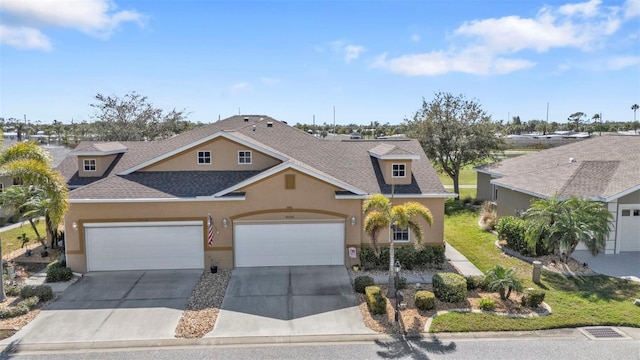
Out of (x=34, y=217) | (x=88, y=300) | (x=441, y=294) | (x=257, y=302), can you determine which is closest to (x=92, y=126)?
(x=34, y=217)

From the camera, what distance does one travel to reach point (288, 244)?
757 inches

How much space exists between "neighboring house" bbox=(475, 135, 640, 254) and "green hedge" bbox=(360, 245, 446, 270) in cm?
642

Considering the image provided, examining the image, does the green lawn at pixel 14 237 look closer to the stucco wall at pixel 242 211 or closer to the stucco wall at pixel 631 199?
the stucco wall at pixel 242 211

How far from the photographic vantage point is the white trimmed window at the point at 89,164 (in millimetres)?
22672

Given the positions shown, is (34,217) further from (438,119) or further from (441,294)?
(438,119)

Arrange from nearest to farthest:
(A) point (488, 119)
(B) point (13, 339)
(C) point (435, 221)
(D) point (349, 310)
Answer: (B) point (13, 339)
(D) point (349, 310)
(C) point (435, 221)
(A) point (488, 119)

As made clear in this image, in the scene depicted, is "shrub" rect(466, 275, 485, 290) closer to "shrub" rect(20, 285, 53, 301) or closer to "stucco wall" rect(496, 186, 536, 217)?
"stucco wall" rect(496, 186, 536, 217)

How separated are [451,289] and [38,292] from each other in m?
14.3

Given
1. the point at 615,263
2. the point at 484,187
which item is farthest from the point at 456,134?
the point at 615,263

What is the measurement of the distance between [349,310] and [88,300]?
30.2 feet

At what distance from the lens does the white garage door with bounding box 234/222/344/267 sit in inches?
752

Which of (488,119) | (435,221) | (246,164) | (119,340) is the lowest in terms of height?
(119,340)

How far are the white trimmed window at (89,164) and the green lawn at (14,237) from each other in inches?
191

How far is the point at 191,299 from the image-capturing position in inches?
618
